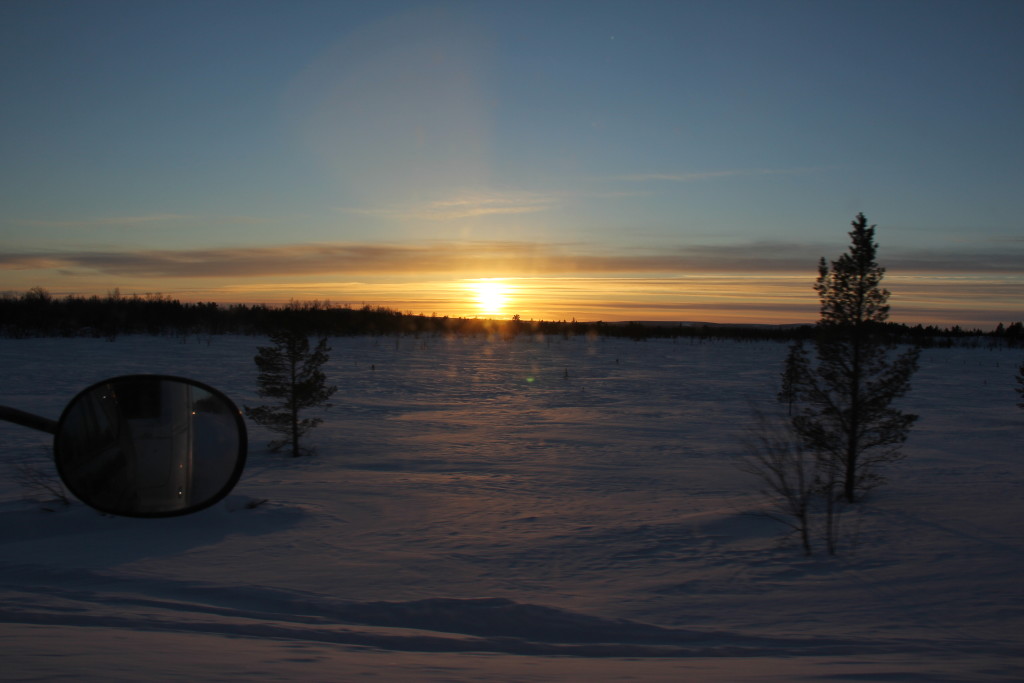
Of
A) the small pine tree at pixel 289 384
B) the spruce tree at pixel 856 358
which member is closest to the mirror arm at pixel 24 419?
the spruce tree at pixel 856 358

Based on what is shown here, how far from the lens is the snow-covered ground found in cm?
383

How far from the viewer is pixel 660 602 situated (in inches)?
213

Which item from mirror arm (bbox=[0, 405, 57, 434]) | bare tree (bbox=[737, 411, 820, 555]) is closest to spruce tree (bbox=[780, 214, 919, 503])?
bare tree (bbox=[737, 411, 820, 555])

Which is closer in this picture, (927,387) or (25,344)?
(927,387)

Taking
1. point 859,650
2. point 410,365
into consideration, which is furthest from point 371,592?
point 410,365

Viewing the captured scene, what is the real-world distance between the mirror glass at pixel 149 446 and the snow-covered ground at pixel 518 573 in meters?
0.81

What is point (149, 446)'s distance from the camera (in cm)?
298

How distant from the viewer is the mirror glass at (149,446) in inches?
109

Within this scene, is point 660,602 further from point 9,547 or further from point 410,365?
point 410,365

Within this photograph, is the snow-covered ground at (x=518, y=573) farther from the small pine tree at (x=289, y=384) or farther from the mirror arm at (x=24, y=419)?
the mirror arm at (x=24, y=419)

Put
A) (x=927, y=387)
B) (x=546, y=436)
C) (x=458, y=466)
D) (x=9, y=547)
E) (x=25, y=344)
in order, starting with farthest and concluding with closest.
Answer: (x=25, y=344), (x=927, y=387), (x=546, y=436), (x=458, y=466), (x=9, y=547)

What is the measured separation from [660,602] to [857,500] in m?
4.85

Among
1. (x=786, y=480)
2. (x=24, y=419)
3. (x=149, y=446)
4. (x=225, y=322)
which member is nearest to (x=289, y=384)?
(x=786, y=480)

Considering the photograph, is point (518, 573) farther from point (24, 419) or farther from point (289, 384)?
point (289, 384)
